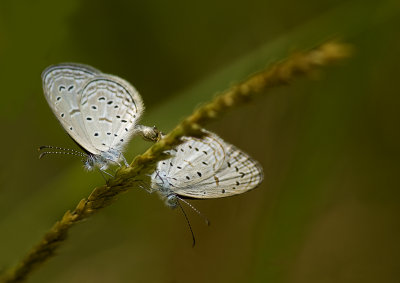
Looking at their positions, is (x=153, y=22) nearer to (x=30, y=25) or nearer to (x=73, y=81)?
(x=30, y=25)

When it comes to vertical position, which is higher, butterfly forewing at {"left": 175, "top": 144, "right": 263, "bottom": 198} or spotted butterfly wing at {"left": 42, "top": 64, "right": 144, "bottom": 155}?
spotted butterfly wing at {"left": 42, "top": 64, "right": 144, "bottom": 155}

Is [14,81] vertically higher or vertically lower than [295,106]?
higher

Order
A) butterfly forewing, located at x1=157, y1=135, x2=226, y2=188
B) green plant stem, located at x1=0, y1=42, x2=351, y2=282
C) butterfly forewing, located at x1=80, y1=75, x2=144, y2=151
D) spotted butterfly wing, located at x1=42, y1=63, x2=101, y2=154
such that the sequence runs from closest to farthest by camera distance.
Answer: green plant stem, located at x1=0, y1=42, x2=351, y2=282 < butterfly forewing, located at x1=157, y1=135, x2=226, y2=188 < spotted butterfly wing, located at x1=42, y1=63, x2=101, y2=154 < butterfly forewing, located at x1=80, y1=75, x2=144, y2=151

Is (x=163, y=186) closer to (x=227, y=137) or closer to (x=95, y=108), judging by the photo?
(x=95, y=108)

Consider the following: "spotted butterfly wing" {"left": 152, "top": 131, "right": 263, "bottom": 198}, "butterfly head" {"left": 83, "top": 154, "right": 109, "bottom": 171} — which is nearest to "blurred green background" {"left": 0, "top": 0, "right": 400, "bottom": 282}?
"butterfly head" {"left": 83, "top": 154, "right": 109, "bottom": 171}

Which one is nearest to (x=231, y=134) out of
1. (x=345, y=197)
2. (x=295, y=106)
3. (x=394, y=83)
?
(x=295, y=106)

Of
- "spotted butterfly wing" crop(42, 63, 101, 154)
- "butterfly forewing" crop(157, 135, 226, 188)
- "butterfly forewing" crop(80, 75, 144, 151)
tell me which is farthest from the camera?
"butterfly forewing" crop(80, 75, 144, 151)

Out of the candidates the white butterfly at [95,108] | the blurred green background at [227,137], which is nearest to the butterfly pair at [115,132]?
the white butterfly at [95,108]

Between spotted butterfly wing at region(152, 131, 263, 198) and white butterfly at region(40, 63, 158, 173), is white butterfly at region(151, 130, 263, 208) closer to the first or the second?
spotted butterfly wing at region(152, 131, 263, 198)

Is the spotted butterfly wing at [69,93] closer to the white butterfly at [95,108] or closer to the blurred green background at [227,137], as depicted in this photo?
the white butterfly at [95,108]
